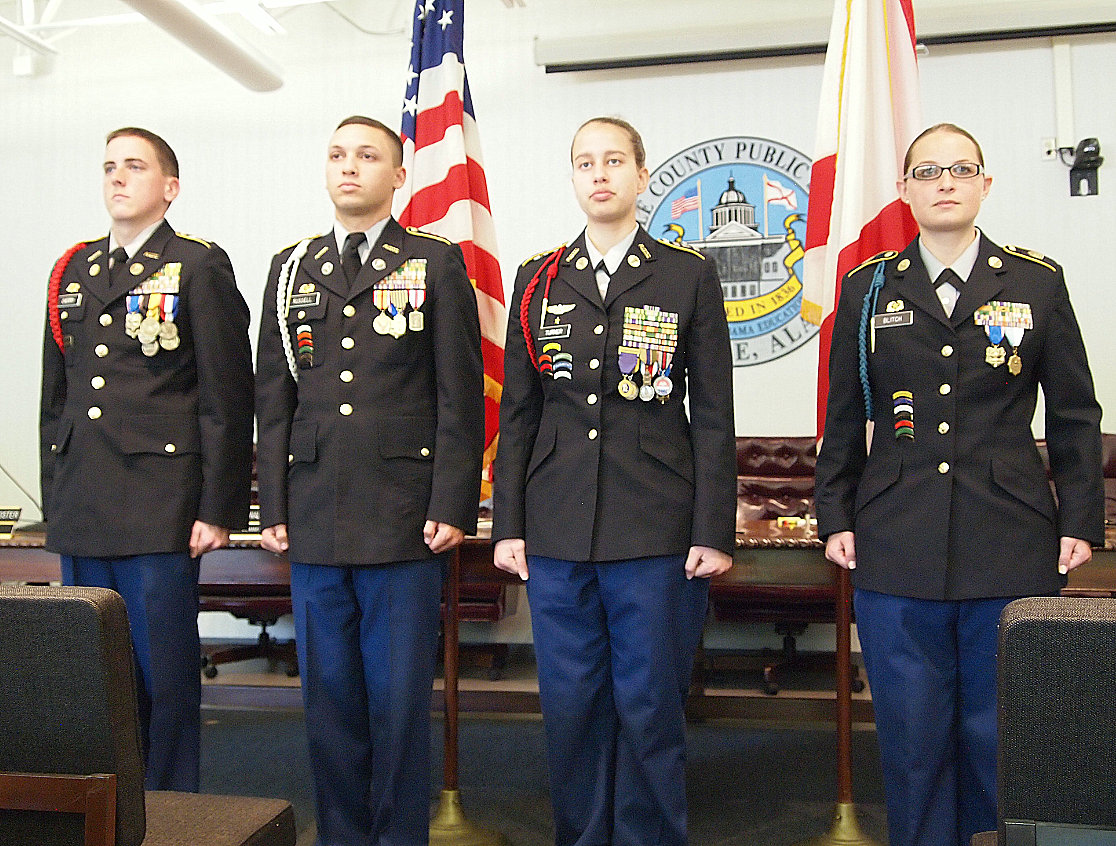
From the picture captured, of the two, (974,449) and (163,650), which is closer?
(974,449)

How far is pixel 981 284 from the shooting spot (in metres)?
1.91

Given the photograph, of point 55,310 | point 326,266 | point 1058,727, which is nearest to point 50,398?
point 55,310

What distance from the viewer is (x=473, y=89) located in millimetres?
5445

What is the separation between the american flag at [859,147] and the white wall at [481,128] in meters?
2.34

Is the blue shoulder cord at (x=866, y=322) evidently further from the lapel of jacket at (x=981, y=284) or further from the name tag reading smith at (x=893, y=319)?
the lapel of jacket at (x=981, y=284)

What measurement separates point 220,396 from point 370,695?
71 cm

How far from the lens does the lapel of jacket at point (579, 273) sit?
2.08 m

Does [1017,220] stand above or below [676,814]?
above

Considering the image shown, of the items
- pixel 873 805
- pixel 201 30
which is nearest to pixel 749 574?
pixel 873 805

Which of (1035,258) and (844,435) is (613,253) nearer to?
(844,435)

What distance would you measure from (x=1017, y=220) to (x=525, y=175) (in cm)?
238

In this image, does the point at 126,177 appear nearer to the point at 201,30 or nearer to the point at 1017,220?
the point at 201,30

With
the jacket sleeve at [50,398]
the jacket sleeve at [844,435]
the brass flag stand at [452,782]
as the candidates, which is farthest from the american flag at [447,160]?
the jacket sleeve at [844,435]

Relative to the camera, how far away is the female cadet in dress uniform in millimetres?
1828
